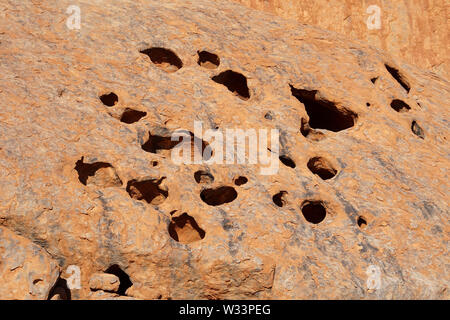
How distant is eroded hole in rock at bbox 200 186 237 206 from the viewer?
4.28 m

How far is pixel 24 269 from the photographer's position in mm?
3508

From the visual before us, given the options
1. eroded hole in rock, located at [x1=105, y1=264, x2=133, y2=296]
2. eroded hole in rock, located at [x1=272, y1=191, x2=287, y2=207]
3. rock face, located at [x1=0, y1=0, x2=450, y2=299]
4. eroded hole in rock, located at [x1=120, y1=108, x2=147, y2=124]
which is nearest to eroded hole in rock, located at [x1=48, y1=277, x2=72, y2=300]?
rock face, located at [x1=0, y1=0, x2=450, y2=299]

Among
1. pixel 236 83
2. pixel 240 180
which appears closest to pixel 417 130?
pixel 236 83

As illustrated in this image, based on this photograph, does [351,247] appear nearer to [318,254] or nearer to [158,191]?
[318,254]

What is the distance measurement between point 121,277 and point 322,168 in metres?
1.96

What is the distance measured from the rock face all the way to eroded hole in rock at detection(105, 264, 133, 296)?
0.01 meters

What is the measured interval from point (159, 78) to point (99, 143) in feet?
3.18

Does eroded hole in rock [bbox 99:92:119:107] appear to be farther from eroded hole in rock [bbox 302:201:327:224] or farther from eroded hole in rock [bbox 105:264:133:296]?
eroded hole in rock [bbox 302:201:327:224]

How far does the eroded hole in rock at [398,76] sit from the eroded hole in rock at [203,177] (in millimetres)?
2717

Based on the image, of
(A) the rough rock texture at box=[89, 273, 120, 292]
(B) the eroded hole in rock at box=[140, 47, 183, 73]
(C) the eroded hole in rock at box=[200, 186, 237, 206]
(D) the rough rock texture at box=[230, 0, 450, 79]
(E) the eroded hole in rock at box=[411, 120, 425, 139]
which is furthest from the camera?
(D) the rough rock texture at box=[230, 0, 450, 79]

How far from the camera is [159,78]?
190 inches

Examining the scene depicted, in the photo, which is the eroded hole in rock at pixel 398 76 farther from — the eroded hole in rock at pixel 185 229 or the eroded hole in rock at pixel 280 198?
the eroded hole in rock at pixel 185 229
